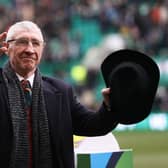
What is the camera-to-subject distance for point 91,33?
25.7 meters

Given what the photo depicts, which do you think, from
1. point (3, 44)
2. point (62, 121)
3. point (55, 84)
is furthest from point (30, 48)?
point (62, 121)

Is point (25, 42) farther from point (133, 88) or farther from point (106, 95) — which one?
point (133, 88)

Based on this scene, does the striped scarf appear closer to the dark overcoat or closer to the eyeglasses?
the dark overcoat

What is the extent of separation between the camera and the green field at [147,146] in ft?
48.7

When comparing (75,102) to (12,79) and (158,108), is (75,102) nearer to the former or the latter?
(12,79)

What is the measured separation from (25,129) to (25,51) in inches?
19.6

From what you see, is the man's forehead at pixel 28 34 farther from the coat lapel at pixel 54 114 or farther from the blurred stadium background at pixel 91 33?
the blurred stadium background at pixel 91 33

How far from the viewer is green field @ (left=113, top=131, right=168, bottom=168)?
1483 cm

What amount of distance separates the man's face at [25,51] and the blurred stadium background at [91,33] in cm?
1628

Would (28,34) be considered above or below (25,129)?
above

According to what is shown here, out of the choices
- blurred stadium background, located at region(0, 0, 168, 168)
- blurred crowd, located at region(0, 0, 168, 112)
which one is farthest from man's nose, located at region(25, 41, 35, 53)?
blurred crowd, located at region(0, 0, 168, 112)

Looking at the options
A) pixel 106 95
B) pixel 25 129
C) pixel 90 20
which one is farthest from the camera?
pixel 90 20

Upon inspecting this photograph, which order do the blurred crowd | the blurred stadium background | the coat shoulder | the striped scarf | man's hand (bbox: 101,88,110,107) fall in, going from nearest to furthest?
the striped scarf
man's hand (bbox: 101,88,110,107)
the coat shoulder
the blurred stadium background
the blurred crowd

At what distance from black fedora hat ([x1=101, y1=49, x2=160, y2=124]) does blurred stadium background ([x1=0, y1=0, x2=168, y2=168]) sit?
16.2 metres
